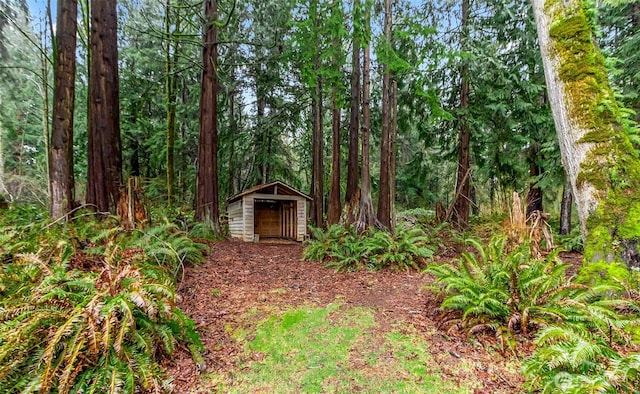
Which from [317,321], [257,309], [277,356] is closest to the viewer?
[277,356]

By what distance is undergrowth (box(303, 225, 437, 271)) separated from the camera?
226 inches

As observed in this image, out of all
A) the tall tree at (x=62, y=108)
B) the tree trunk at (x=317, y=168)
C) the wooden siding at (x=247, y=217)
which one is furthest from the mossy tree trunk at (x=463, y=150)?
the tall tree at (x=62, y=108)

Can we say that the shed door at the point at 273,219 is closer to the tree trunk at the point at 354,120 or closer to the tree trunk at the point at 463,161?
the tree trunk at the point at 354,120

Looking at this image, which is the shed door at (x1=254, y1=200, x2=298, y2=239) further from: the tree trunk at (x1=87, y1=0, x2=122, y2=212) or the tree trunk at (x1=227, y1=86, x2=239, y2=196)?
the tree trunk at (x1=87, y1=0, x2=122, y2=212)

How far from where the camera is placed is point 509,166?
9992 mm

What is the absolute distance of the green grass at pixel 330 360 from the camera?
2.47 m

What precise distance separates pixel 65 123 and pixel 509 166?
11.5 m

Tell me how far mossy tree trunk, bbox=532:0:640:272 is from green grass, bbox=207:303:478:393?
7.31 ft

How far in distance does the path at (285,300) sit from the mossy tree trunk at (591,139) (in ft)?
5.92

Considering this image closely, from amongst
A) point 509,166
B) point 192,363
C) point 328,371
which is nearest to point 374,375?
point 328,371

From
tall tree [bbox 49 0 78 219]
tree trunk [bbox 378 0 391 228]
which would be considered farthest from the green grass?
tree trunk [bbox 378 0 391 228]

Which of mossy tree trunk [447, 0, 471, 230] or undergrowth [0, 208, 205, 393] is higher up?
mossy tree trunk [447, 0, 471, 230]

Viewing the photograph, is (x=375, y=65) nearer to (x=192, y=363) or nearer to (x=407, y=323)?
(x=407, y=323)

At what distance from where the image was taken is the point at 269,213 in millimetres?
13219
